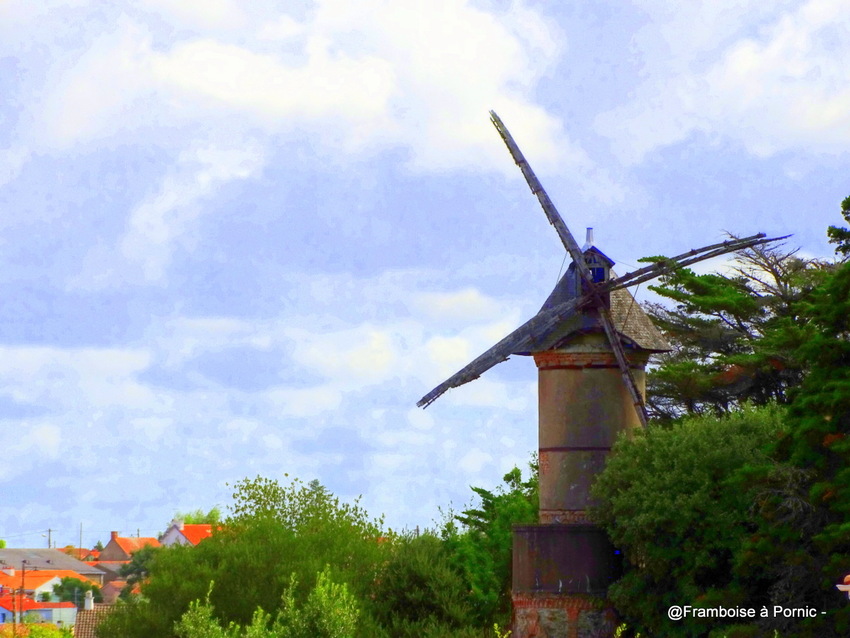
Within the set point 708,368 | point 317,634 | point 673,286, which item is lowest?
point 317,634

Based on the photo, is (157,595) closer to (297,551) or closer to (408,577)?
(297,551)

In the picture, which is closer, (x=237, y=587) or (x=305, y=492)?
(x=237, y=587)

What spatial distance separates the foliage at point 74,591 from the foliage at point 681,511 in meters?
Answer: 96.2

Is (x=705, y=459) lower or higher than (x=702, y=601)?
higher

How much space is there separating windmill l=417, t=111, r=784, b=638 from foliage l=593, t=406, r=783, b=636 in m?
0.95

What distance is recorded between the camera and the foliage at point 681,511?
33000 millimetres

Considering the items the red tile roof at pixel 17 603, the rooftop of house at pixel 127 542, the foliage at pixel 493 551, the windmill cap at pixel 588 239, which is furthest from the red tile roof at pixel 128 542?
the windmill cap at pixel 588 239

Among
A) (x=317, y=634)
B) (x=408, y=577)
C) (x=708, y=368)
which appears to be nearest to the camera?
(x=317, y=634)

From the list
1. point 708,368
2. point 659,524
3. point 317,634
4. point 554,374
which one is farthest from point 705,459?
point 708,368

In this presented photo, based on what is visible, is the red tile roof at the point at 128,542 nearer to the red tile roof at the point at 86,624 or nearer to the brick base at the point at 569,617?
the red tile roof at the point at 86,624

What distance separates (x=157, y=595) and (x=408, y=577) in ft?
28.3

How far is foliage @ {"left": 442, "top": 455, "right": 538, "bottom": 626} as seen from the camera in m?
44.4

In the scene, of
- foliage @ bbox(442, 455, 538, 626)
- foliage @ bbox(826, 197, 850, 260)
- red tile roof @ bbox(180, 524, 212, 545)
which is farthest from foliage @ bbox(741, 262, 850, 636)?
red tile roof @ bbox(180, 524, 212, 545)

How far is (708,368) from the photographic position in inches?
1939
